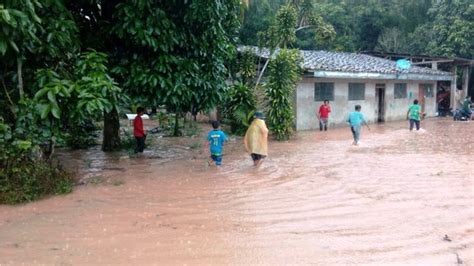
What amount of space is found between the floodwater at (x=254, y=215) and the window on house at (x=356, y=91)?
10760mm

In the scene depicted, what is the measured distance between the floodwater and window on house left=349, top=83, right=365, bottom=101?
35.3ft

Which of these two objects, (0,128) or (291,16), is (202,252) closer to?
(0,128)

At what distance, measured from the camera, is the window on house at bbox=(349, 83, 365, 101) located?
2228cm

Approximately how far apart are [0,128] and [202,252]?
3.89 metres

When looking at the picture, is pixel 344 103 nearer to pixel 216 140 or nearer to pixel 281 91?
pixel 281 91

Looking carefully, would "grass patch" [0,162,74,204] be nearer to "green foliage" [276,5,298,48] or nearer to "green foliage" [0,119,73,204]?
"green foliage" [0,119,73,204]

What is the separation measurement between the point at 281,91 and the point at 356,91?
24.3 ft

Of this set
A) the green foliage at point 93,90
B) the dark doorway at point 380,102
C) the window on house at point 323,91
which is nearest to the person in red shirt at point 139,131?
the green foliage at point 93,90

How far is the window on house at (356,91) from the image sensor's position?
22.3m

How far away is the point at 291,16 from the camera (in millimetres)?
17922

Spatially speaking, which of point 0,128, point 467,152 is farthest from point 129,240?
point 467,152

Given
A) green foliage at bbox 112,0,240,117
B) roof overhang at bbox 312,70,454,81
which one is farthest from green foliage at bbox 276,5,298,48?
green foliage at bbox 112,0,240,117

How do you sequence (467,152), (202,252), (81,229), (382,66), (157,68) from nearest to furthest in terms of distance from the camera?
(202,252)
(81,229)
(157,68)
(467,152)
(382,66)

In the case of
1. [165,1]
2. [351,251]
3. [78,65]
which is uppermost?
[165,1]
